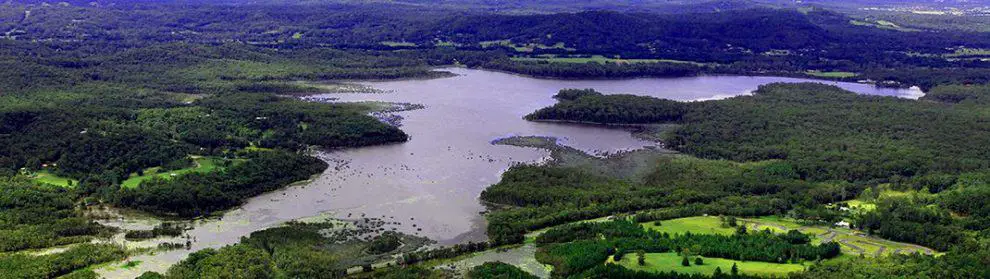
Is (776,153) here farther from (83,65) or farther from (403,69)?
(83,65)

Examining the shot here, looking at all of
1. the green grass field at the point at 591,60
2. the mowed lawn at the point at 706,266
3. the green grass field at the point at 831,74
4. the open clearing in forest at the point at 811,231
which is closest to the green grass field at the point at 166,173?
the open clearing in forest at the point at 811,231

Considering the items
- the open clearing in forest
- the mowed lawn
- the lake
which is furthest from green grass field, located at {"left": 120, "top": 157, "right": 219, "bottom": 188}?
the mowed lawn

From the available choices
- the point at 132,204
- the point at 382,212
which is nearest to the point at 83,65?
the point at 132,204

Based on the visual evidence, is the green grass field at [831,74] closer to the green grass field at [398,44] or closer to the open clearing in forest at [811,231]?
the green grass field at [398,44]

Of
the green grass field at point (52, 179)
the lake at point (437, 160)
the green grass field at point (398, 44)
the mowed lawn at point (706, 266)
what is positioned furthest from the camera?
the green grass field at point (398, 44)

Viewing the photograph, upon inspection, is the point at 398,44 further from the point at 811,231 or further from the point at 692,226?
the point at 811,231

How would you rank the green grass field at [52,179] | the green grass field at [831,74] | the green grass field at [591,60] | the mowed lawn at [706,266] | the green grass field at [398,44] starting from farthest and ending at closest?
the green grass field at [398,44] < the green grass field at [591,60] < the green grass field at [831,74] < the green grass field at [52,179] < the mowed lawn at [706,266]
